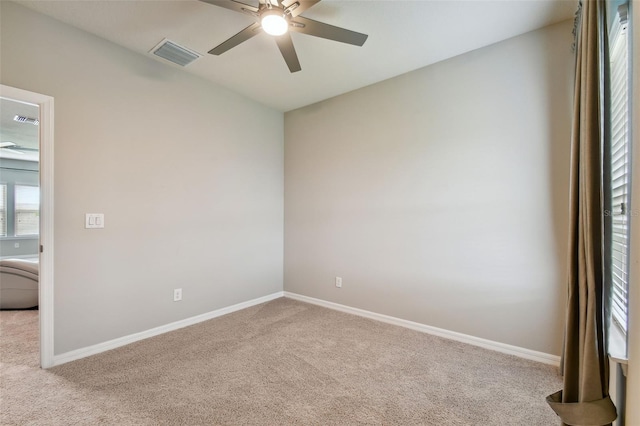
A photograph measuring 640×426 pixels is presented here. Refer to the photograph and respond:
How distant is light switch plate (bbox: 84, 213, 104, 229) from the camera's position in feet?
7.80

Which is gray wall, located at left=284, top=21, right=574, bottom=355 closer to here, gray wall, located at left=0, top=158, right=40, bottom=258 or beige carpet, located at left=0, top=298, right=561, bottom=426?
beige carpet, located at left=0, top=298, right=561, bottom=426

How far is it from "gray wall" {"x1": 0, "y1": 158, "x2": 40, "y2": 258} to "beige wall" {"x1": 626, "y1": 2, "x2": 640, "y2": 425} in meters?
9.80

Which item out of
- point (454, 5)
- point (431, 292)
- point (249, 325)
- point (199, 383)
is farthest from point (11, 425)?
point (454, 5)

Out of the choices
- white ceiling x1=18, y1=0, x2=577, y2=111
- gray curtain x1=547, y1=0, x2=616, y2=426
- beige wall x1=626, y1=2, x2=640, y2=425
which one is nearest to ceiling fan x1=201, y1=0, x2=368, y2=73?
white ceiling x1=18, y1=0, x2=577, y2=111

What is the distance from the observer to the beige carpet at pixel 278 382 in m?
1.69

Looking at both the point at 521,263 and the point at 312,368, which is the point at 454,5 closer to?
the point at 521,263

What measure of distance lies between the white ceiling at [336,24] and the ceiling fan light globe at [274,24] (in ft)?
1.28

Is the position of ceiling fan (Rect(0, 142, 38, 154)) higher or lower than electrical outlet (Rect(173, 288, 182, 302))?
higher

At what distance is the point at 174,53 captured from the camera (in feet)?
8.70

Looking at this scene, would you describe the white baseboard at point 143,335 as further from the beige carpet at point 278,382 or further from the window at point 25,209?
the window at point 25,209

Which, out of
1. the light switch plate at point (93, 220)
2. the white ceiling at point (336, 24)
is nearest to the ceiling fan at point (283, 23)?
the white ceiling at point (336, 24)

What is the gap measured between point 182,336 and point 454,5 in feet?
11.6

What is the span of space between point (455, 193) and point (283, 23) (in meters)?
2.01

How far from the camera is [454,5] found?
2.05 metres
